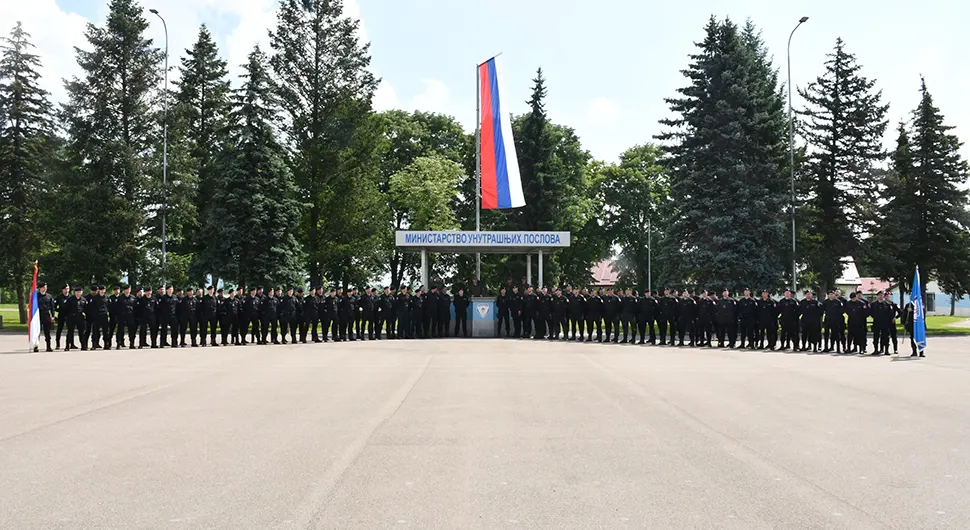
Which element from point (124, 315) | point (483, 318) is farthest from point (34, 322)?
point (483, 318)

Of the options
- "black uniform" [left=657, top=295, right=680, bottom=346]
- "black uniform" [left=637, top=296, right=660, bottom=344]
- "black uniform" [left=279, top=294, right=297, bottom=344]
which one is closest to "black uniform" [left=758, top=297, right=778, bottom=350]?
"black uniform" [left=657, top=295, right=680, bottom=346]

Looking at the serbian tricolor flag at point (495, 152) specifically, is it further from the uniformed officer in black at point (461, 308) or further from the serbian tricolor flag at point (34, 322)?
the serbian tricolor flag at point (34, 322)

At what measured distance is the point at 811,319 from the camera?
23000mm

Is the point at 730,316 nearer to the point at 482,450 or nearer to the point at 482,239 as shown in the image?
the point at 482,239

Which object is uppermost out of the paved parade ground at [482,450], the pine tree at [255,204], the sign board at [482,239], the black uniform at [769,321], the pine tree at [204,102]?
the pine tree at [204,102]

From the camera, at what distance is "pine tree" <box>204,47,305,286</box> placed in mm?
39219

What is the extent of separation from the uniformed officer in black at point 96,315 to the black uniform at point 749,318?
60.9 ft

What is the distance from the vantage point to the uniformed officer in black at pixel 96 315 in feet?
73.5

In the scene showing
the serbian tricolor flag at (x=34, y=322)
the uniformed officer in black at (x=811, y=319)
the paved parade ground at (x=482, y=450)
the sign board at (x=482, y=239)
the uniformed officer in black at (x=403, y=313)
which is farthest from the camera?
the sign board at (x=482, y=239)

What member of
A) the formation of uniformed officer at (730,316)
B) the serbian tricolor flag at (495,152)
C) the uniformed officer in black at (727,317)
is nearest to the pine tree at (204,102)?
the serbian tricolor flag at (495,152)

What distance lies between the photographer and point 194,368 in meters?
16.3

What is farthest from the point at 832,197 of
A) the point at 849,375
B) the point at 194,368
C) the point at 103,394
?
the point at 103,394

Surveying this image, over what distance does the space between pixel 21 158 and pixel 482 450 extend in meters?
44.5

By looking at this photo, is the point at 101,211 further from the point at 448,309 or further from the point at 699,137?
the point at 699,137
